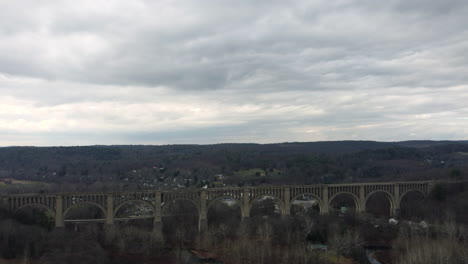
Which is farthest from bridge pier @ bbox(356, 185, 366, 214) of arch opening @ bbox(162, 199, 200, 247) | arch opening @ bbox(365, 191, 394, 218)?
arch opening @ bbox(162, 199, 200, 247)

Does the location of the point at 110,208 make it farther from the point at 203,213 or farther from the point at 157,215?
the point at 203,213

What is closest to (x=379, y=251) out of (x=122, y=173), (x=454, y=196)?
(x=454, y=196)

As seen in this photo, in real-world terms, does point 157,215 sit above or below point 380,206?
above

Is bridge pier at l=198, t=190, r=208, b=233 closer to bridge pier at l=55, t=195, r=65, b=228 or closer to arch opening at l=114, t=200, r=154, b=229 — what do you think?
arch opening at l=114, t=200, r=154, b=229

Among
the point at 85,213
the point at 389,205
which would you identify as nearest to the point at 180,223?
the point at 85,213

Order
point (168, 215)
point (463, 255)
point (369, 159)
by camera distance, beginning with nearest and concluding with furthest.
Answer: point (463, 255) → point (168, 215) → point (369, 159)

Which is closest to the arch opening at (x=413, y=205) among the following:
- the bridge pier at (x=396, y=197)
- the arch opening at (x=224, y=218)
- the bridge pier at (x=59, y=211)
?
the bridge pier at (x=396, y=197)

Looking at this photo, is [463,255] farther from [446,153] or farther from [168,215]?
[446,153]
